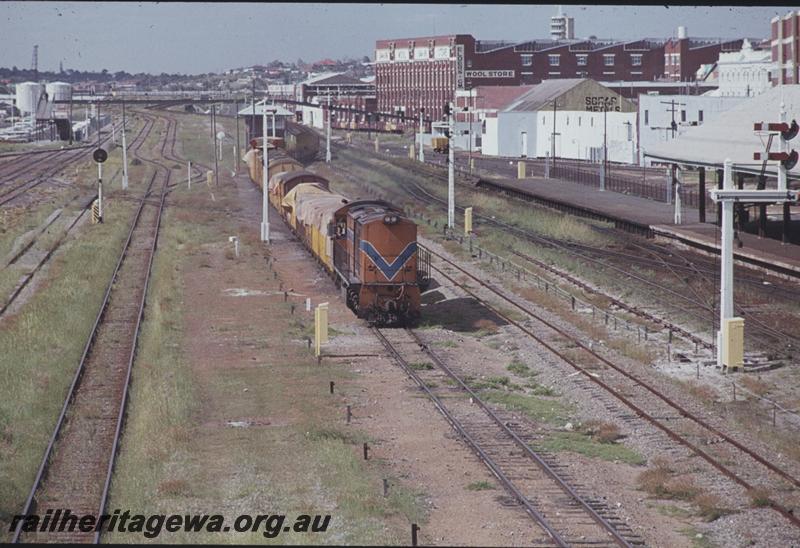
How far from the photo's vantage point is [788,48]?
210 ft

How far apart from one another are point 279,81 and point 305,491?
104793 millimetres

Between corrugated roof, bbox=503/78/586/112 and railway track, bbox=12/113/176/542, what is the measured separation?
6309 cm

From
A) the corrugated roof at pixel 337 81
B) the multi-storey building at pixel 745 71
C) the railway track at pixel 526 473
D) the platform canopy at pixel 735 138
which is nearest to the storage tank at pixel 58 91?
the corrugated roof at pixel 337 81

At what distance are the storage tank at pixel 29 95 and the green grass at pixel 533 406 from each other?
7281 centimetres

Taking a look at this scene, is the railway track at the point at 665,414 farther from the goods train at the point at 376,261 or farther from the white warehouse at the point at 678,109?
the white warehouse at the point at 678,109

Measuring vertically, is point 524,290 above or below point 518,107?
below

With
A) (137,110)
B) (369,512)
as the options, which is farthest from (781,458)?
(137,110)

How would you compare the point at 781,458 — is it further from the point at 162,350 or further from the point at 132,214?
the point at 132,214

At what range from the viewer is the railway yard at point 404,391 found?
14.6 metres

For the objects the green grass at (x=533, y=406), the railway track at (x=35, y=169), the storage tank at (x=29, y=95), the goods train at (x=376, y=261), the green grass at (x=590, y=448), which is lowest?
the green grass at (x=590, y=448)

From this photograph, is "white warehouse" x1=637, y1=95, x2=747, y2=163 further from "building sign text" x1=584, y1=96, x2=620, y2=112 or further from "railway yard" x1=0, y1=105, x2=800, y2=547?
"railway yard" x1=0, y1=105, x2=800, y2=547

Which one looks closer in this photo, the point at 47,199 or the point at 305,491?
the point at 305,491

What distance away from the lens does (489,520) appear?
46.3ft

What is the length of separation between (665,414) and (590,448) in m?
2.55
